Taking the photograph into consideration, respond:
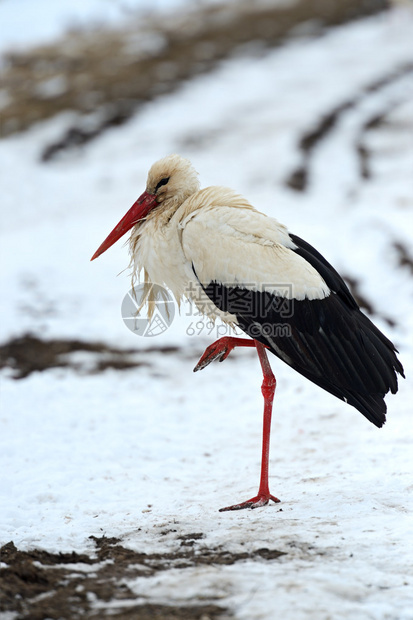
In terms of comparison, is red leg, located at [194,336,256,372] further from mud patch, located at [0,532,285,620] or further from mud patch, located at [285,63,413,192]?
mud patch, located at [285,63,413,192]

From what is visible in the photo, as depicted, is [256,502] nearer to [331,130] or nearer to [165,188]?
[165,188]

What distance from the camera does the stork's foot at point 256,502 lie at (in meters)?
4.79

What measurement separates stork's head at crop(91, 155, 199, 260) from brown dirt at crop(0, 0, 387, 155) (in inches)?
460

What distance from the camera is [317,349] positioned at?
4.72 meters

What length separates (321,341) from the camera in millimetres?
4727

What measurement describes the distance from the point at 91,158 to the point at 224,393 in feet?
33.8

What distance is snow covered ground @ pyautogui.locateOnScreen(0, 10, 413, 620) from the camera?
3.74m

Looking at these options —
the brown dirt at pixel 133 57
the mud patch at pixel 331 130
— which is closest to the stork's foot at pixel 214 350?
the mud patch at pixel 331 130

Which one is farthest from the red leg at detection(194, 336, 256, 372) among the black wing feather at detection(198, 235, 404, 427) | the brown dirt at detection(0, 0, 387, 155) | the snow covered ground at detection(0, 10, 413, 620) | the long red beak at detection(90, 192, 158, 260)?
the brown dirt at detection(0, 0, 387, 155)

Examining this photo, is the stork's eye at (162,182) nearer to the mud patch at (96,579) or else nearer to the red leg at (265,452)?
the red leg at (265,452)

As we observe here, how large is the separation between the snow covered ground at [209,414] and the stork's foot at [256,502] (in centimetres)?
11

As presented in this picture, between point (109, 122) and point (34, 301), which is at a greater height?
point (109, 122)

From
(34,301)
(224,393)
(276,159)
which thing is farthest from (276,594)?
(276,159)

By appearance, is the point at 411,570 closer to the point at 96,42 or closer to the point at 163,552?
the point at 163,552
